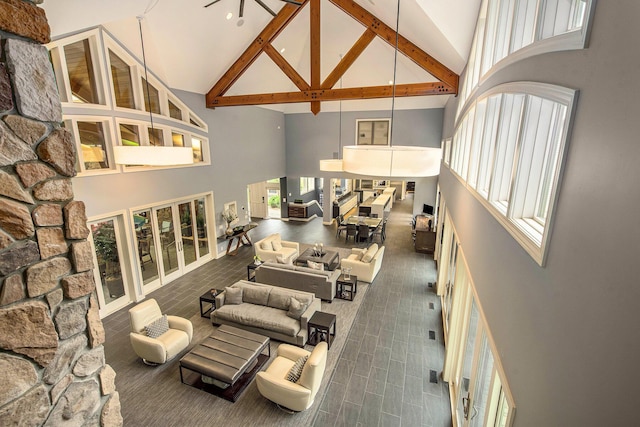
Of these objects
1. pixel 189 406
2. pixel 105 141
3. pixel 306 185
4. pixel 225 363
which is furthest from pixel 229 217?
pixel 189 406

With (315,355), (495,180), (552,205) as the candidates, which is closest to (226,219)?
(315,355)

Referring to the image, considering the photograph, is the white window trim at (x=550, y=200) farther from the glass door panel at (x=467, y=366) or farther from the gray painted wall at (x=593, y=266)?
the glass door panel at (x=467, y=366)

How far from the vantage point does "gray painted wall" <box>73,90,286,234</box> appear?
6379 mm

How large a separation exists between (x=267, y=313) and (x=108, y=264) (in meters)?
4.03

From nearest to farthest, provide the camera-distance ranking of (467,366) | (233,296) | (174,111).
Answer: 1. (467,366)
2. (233,296)
3. (174,111)

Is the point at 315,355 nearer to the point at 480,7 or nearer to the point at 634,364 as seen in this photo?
the point at 634,364

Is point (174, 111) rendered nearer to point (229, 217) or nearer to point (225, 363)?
point (229, 217)

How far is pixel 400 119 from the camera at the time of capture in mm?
12195

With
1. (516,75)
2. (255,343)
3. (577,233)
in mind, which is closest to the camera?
(577,233)

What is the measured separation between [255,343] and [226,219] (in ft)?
19.8

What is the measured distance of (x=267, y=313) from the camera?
5.94 m

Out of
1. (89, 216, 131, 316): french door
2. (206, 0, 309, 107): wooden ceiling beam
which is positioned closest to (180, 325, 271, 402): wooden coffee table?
(89, 216, 131, 316): french door

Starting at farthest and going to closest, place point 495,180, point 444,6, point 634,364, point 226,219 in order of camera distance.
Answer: point 226,219, point 444,6, point 495,180, point 634,364

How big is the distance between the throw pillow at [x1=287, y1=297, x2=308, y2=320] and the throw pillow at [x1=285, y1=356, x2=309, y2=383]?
130 cm
